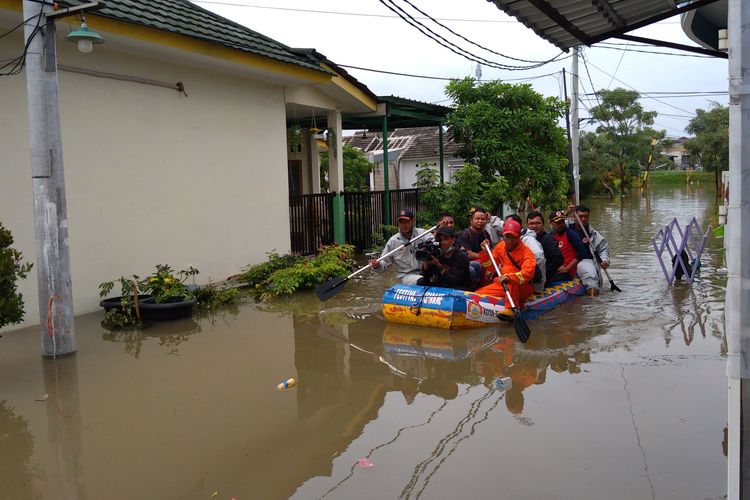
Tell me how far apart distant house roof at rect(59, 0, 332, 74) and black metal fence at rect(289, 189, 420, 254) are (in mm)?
3065

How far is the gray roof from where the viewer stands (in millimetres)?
6146

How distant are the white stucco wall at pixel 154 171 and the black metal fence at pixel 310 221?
0.69 meters

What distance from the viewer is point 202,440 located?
204 inches

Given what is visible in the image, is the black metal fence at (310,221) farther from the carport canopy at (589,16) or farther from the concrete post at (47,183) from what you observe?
the carport canopy at (589,16)

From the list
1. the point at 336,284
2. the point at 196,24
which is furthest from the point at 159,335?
the point at 196,24

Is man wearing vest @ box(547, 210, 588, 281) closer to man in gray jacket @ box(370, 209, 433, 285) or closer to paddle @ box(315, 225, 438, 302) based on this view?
man in gray jacket @ box(370, 209, 433, 285)

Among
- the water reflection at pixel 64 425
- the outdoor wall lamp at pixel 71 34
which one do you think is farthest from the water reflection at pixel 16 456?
the outdoor wall lamp at pixel 71 34

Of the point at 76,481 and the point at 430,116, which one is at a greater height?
the point at 430,116

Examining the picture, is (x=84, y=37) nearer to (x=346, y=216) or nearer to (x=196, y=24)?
(x=196, y=24)

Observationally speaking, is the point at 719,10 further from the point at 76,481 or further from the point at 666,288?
the point at 76,481

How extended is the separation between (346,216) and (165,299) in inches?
288

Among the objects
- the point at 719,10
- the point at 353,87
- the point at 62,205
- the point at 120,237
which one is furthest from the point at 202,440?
the point at 353,87

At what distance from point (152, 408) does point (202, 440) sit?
0.98 meters

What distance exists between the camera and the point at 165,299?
9.34 meters
